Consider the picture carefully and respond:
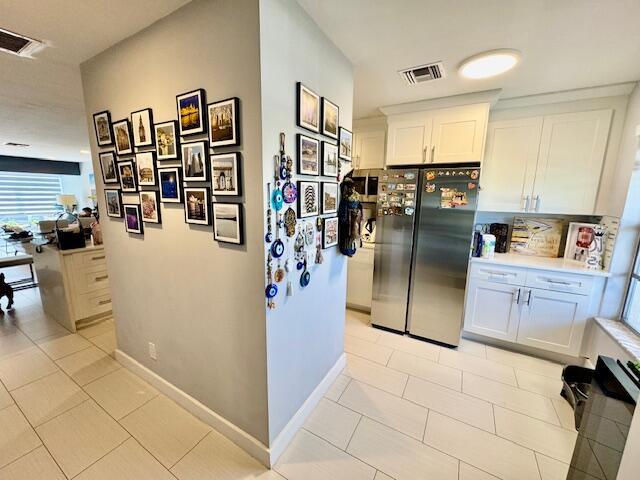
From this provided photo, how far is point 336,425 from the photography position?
1664 millimetres

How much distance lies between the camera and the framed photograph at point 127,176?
1674mm

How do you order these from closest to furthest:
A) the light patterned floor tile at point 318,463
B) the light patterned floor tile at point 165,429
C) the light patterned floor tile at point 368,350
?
the light patterned floor tile at point 318,463 < the light patterned floor tile at point 165,429 < the light patterned floor tile at point 368,350

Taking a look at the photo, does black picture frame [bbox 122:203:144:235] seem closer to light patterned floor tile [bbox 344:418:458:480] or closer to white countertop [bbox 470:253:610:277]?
light patterned floor tile [bbox 344:418:458:480]

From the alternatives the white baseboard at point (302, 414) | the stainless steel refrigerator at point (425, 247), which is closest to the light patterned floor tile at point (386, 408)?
the white baseboard at point (302, 414)

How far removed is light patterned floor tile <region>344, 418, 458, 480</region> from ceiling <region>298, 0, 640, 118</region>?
7.75ft

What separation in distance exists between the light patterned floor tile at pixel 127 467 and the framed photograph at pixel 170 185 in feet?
4.72

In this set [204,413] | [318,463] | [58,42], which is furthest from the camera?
[204,413]

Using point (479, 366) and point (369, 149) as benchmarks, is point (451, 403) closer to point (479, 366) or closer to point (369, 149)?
point (479, 366)

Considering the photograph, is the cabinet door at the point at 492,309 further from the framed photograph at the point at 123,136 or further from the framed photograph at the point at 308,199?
the framed photograph at the point at 123,136

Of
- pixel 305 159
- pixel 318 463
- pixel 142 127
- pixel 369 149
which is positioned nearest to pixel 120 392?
pixel 318 463

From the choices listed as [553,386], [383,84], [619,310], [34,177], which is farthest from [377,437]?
[34,177]

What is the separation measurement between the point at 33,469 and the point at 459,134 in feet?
12.0

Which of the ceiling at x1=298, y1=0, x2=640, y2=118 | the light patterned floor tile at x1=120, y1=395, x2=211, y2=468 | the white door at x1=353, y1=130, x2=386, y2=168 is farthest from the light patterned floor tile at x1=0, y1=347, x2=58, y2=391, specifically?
the white door at x1=353, y1=130, x2=386, y2=168

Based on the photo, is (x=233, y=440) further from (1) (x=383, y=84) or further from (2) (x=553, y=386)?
(1) (x=383, y=84)
